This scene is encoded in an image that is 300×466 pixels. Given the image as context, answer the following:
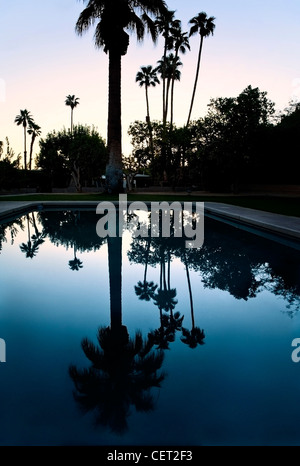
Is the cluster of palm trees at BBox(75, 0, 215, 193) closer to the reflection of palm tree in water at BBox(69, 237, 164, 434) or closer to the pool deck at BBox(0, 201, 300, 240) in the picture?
the pool deck at BBox(0, 201, 300, 240)

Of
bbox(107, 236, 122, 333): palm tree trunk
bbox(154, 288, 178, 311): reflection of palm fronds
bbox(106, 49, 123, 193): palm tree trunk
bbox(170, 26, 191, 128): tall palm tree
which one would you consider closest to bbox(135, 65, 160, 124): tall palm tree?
bbox(170, 26, 191, 128): tall palm tree

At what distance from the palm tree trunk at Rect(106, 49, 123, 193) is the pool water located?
58.9 feet

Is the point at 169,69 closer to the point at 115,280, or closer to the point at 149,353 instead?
the point at 115,280

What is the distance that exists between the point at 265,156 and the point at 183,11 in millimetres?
17672

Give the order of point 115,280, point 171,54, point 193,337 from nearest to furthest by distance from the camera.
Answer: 1. point 193,337
2. point 115,280
3. point 171,54

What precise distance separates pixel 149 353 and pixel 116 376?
50 cm

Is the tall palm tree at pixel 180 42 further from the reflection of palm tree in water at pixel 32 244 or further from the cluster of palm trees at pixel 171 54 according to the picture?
the reflection of palm tree in water at pixel 32 244

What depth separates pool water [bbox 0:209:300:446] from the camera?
2295 millimetres

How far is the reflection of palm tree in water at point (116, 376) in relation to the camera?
2.51 m

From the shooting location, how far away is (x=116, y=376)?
298 centimetres

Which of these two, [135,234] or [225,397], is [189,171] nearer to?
[135,234]

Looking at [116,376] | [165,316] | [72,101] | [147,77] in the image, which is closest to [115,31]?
[165,316]
